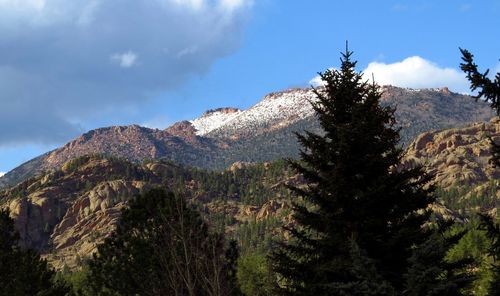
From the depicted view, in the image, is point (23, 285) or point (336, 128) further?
point (23, 285)

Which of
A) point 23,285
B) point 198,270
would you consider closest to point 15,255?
point 23,285

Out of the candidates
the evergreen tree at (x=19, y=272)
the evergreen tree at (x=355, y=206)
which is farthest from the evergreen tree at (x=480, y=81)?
the evergreen tree at (x=19, y=272)

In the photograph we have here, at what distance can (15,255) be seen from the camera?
48.0 m

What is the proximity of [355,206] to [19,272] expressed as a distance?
32.6 m

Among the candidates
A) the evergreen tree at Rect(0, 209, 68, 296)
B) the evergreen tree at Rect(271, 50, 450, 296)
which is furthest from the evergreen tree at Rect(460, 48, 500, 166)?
the evergreen tree at Rect(0, 209, 68, 296)

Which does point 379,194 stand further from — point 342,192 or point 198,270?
point 198,270

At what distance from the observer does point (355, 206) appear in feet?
69.1

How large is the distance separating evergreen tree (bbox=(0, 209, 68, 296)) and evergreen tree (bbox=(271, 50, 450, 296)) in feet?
96.7

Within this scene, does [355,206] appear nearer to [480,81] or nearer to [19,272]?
[480,81]

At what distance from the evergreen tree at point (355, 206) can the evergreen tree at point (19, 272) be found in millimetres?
29460

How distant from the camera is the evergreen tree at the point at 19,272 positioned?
4494cm

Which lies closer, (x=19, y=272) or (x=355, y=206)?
(x=355, y=206)

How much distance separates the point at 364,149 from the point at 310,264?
4576mm

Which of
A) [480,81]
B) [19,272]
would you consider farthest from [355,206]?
[19,272]
